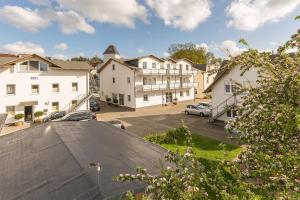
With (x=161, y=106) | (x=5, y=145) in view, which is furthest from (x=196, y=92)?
(x=5, y=145)

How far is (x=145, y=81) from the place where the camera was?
44.4 metres

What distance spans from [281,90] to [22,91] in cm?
3441

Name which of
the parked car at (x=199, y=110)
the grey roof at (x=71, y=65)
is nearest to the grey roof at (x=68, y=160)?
the grey roof at (x=71, y=65)

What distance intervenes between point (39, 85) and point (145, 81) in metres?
18.6

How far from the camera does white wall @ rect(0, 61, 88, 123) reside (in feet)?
103

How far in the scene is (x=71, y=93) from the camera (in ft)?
121

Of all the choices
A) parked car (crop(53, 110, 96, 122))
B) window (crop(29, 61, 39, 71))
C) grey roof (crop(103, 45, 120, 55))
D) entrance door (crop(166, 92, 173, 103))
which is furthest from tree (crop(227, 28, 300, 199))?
grey roof (crop(103, 45, 120, 55))

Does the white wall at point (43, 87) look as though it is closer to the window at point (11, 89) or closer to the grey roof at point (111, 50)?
the window at point (11, 89)

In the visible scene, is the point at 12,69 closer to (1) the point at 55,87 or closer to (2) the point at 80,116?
(1) the point at 55,87

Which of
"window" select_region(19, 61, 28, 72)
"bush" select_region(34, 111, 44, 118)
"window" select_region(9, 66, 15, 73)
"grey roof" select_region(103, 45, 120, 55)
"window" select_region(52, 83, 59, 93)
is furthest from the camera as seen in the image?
"grey roof" select_region(103, 45, 120, 55)

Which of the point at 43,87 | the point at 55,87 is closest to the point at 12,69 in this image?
the point at 43,87

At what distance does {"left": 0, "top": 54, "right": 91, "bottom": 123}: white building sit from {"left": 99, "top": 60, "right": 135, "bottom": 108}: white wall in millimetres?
8012

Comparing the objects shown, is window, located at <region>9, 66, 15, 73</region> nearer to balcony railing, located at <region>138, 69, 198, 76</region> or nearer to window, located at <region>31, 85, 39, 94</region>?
window, located at <region>31, 85, 39, 94</region>

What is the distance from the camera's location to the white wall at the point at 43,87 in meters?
31.3
